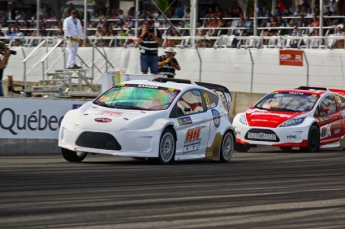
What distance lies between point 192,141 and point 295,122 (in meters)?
4.84

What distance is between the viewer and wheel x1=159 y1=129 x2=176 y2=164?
13.8 metres

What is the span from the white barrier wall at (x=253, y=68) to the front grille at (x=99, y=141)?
13.2 m

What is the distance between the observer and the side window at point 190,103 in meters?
14.6

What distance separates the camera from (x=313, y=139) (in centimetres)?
1927

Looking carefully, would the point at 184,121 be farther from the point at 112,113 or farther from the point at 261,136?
the point at 261,136

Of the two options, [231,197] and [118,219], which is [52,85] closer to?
[231,197]

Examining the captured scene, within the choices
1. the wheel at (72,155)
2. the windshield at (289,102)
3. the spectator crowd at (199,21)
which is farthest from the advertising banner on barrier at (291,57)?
the wheel at (72,155)

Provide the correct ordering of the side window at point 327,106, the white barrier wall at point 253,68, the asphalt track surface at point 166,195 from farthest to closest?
the white barrier wall at point 253,68 → the side window at point 327,106 → the asphalt track surface at point 166,195

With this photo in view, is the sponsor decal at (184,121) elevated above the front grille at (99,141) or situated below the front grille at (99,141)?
above

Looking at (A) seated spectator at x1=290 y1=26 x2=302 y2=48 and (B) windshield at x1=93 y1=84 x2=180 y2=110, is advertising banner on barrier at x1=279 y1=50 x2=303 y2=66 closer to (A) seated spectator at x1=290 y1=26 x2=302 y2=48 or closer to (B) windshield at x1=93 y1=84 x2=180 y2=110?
(A) seated spectator at x1=290 y1=26 x2=302 y2=48

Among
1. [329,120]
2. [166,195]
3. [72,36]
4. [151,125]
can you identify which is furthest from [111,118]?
[72,36]

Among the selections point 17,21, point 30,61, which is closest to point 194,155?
point 30,61

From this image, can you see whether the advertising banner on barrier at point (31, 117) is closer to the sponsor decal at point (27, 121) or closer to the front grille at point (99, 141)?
the sponsor decal at point (27, 121)

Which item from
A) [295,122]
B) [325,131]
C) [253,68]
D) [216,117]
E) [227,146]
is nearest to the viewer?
[216,117]
